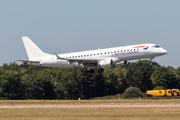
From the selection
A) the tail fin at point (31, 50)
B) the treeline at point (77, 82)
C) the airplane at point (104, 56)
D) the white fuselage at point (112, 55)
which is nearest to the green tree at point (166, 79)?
the treeline at point (77, 82)

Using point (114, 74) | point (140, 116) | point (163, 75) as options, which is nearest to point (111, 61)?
point (140, 116)

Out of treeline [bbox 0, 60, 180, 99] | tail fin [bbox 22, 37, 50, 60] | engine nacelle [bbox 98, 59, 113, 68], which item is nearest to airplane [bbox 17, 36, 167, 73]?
engine nacelle [bbox 98, 59, 113, 68]

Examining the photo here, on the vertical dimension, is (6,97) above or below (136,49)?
below

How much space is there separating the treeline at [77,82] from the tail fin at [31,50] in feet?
91.3

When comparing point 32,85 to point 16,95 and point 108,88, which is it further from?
point 108,88

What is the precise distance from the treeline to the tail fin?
91.3ft

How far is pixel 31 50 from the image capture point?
206 feet

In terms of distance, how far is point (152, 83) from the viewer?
A: 4788 inches

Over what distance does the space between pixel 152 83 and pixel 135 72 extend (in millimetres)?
8186

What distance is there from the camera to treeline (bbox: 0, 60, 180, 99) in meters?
93.9

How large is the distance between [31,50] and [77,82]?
51.0 m

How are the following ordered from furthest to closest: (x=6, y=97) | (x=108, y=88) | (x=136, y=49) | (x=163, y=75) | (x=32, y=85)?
(x=108, y=88), (x=163, y=75), (x=32, y=85), (x=6, y=97), (x=136, y=49)

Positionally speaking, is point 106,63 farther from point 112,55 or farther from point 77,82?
point 77,82

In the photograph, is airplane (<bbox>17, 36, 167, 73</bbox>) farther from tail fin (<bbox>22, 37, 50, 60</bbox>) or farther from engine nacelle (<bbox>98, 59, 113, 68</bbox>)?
tail fin (<bbox>22, 37, 50, 60</bbox>)
